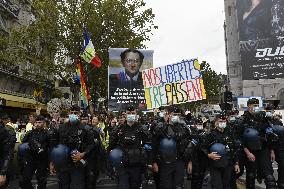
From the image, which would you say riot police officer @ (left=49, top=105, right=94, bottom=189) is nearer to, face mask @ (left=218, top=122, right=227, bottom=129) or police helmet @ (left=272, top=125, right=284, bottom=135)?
face mask @ (left=218, top=122, right=227, bottom=129)

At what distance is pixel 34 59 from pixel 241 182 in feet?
65.7

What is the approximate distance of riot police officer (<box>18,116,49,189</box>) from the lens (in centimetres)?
823

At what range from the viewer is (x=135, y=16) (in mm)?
27047

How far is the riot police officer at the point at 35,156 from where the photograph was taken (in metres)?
8.23

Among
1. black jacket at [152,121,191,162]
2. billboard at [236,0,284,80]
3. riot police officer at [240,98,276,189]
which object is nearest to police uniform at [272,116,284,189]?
riot police officer at [240,98,276,189]

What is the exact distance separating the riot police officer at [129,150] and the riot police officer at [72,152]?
513 millimetres

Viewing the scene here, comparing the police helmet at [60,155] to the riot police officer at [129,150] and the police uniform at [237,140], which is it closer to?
the riot police officer at [129,150]

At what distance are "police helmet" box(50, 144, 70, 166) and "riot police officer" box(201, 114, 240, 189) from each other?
2.54m

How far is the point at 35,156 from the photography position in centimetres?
838

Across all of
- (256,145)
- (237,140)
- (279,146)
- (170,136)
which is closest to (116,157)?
(170,136)

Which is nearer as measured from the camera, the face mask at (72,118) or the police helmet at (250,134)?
the face mask at (72,118)

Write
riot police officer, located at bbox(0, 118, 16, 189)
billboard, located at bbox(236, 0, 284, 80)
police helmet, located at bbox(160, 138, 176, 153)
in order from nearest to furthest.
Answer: riot police officer, located at bbox(0, 118, 16, 189), police helmet, located at bbox(160, 138, 176, 153), billboard, located at bbox(236, 0, 284, 80)

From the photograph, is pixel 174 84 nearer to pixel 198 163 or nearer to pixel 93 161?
pixel 198 163

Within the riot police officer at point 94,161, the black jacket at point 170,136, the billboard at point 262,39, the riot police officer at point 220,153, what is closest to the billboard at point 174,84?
the riot police officer at point 94,161
